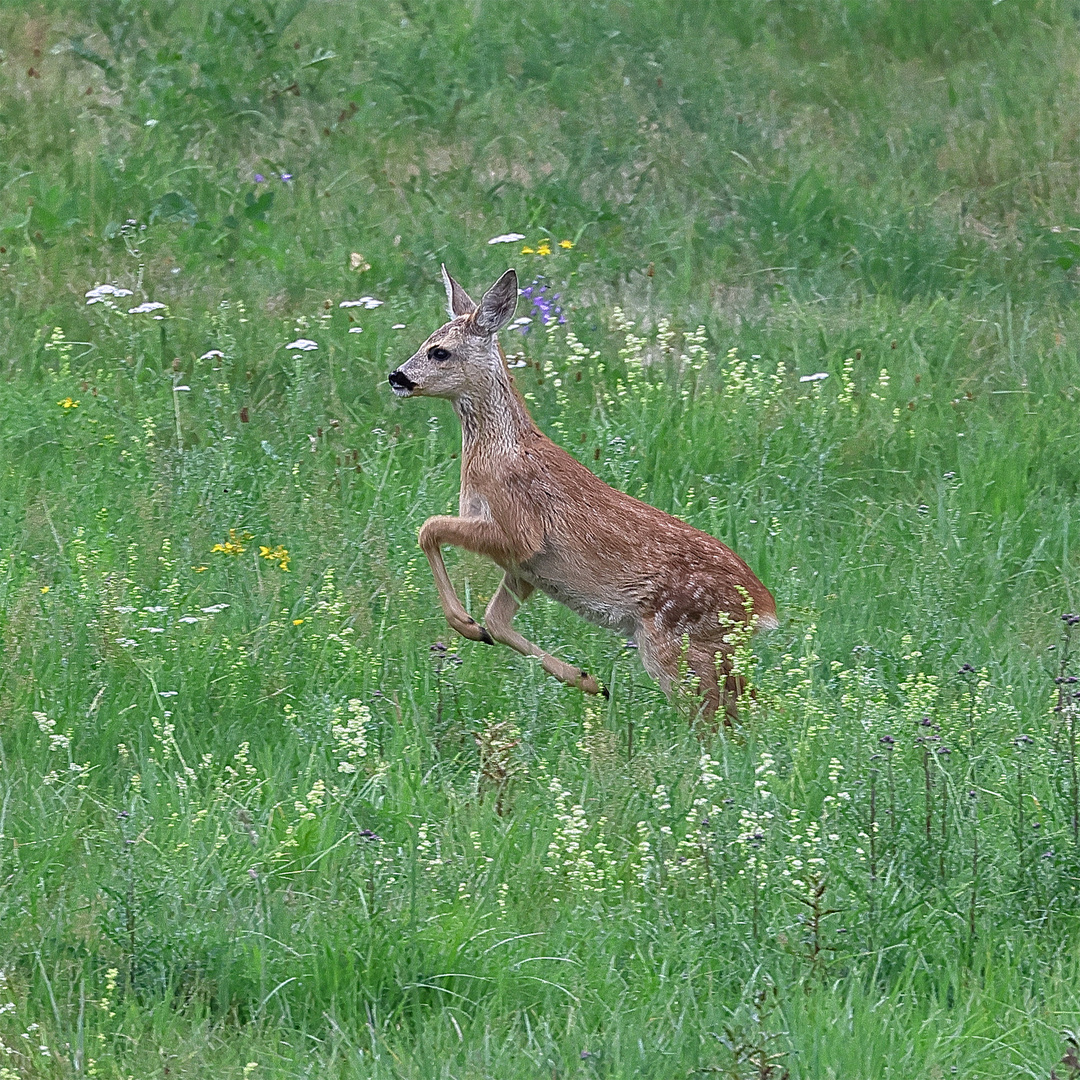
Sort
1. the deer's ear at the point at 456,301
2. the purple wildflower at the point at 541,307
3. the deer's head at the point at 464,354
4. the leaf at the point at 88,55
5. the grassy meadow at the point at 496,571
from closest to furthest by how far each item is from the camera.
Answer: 1. the grassy meadow at the point at 496,571
2. the deer's head at the point at 464,354
3. the deer's ear at the point at 456,301
4. the purple wildflower at the point at 541,307
5. the leaf at the point at 88,55

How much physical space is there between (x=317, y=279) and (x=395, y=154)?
6.18ft

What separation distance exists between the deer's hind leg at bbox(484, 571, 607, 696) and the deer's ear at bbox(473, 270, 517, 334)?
1055 millimetres

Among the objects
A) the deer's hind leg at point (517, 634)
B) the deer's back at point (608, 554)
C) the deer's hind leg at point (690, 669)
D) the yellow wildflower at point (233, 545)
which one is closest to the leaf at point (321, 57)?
the yellow wildflower at point (233, 545)

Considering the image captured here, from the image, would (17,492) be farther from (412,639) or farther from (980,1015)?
(980,1015)

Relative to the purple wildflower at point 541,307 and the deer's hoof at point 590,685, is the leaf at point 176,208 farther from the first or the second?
→ the deer's hoof at point 590,685

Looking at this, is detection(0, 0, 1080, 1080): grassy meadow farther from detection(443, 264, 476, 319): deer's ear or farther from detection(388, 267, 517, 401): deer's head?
detection(443, 264, 476, 319): deer's ear

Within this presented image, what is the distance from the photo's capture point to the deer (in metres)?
6.29

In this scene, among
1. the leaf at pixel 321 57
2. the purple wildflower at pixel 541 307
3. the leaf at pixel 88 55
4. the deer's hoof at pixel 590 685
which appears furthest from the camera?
the leaf at pixel 321 57

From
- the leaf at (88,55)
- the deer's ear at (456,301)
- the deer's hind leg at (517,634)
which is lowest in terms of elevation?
the deer's hind leg at (517,634)

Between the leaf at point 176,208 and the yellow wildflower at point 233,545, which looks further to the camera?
the leaf at point 176,208

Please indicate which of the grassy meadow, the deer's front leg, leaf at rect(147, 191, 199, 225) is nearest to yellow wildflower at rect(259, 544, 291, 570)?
the grassy meadow

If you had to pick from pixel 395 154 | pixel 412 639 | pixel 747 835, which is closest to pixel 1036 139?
pixel 395 154

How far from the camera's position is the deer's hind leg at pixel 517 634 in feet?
19.9

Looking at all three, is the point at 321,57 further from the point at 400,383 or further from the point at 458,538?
the point at 458,538
